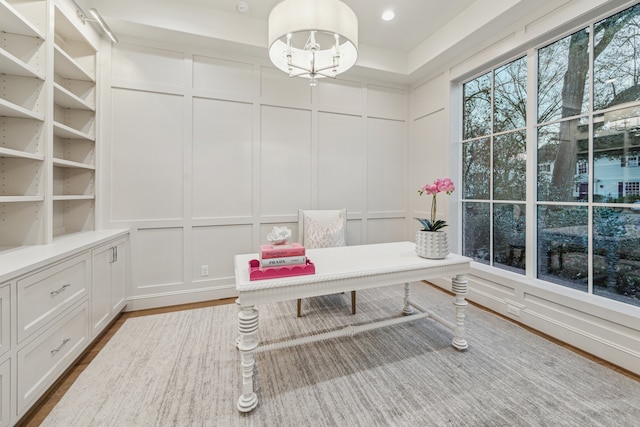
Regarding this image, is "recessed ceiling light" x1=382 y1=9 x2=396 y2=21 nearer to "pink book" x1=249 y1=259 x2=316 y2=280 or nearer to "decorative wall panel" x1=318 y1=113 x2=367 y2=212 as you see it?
"decorative wall panel" x1=318 y1=113 x2=367 y2=212

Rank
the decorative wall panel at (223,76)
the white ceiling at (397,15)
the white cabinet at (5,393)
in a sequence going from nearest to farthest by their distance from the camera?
the white cabinet at (5,393) < the white ceiling at (397,15) < the decorative wall panel at (223,76)

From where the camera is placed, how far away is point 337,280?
162cm

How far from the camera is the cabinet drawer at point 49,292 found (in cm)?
141

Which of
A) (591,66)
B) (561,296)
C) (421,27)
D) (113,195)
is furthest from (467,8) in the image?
(113,195)

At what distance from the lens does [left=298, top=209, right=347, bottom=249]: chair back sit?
3.06 meters

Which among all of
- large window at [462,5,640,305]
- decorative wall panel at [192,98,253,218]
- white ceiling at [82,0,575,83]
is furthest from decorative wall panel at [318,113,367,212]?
large window at [462,5,640,305]

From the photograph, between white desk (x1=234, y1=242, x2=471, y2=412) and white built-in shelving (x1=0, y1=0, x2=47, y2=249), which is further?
white built-in shelving (x1=0, y1=0, x2=47, y2=249)

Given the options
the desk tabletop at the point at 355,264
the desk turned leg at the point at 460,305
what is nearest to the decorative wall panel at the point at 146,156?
the desk tabletop at the point at 355,264

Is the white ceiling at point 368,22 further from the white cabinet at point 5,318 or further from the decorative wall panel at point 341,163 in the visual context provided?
the white cabinet at point 5,318

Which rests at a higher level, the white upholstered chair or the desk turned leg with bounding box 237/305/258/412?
the white upholstered chair

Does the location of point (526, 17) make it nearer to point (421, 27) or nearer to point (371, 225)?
point (421, 27)

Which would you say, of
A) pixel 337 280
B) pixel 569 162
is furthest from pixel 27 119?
pixel 569 162

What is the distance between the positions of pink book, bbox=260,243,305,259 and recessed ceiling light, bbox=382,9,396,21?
2.79 metres

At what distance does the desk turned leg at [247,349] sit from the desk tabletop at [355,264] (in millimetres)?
177
